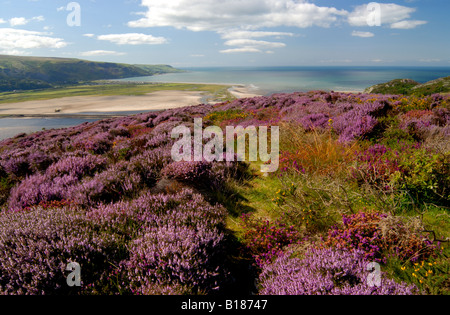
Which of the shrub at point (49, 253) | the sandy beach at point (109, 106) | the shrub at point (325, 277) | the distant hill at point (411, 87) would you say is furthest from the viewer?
the sandy beach at point (109, 106)

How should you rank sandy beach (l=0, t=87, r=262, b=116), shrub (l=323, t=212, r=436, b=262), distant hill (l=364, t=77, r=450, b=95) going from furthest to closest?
sandy beach (l=0, t=87, r=262, b=116) < distant hill (l=364, t=77, r=450, b=95) < shrub (l=323, t=212, r=436, b=262)

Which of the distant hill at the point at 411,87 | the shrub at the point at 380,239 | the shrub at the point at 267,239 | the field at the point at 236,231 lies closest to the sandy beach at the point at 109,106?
the distant hill at the point at 411,87

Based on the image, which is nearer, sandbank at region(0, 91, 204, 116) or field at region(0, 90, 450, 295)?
field at region(0, 90, 450, 295)

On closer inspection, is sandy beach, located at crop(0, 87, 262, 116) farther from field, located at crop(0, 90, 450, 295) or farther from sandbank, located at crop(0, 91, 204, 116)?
field, located at crop(0, 90, 450, 295)

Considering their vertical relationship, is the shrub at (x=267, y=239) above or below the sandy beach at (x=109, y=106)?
below

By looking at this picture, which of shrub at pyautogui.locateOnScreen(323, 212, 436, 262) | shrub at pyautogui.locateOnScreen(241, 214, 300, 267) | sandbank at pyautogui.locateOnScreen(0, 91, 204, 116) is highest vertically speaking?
sandbank at pyautogui.locateOnScreen(0, 91, 204, 116)

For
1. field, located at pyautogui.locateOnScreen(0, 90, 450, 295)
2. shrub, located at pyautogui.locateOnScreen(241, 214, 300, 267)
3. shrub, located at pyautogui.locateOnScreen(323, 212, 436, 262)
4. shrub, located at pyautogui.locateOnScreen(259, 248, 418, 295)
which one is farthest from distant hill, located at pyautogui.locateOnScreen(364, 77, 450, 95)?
shrub, located at pyautogui.locateOnScreen(259, 248, 418, 295)

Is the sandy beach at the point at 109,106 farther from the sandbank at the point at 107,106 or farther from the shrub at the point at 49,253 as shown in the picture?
the shrub at the point at 49,253

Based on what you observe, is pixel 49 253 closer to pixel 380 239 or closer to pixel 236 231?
pixel 236 231

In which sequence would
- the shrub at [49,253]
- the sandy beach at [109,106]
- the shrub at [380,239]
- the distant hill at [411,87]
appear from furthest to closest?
the sandy beach at [109,106] < the distant hill at [411,87] < the shrub at [380,239] < the shrub at [49,253]

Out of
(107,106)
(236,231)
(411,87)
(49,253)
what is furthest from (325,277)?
(107,106)

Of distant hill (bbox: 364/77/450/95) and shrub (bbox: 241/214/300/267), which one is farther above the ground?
distant hill (bbox: 364/77/450/95)
